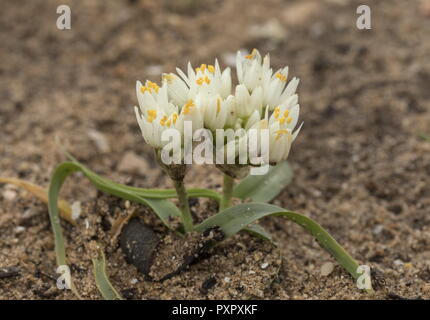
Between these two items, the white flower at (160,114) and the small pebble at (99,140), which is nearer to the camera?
the white flower at (160,114)

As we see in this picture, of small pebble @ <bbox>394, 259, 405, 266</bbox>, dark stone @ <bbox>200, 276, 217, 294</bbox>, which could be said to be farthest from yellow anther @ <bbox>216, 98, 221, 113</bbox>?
small pebble @ <bbox>394, 259, 405, 266</bbox>

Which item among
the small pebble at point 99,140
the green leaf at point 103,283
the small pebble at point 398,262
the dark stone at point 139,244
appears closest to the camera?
the green leaf at point 103,283

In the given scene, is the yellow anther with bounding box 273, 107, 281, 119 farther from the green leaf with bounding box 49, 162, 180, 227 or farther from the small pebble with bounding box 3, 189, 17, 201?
Answer: the small pebble with bounding box 3, 189, 17, 201

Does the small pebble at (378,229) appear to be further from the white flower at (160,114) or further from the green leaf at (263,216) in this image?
the white flower at (160,114)

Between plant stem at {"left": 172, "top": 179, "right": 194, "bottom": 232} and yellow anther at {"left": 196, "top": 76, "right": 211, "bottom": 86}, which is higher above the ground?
yellow anther at {"left": 196, "top": 76, "right": 211, "bottom": 86}

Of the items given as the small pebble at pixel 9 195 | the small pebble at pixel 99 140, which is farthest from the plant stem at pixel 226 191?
the small pebble at pixel 99 140

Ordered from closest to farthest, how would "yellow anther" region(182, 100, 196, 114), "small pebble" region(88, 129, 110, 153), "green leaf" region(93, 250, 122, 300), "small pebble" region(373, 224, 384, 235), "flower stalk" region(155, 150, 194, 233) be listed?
"yellow anther" region(182, 100, 196, 114), "flower stalk" region(155, 150, 194, 233), "green leaf" region(93, 250, 122, 300), "small pebble" region(373, 224, 384, 235), "small pebble" region(88, 129, 110, 153)
